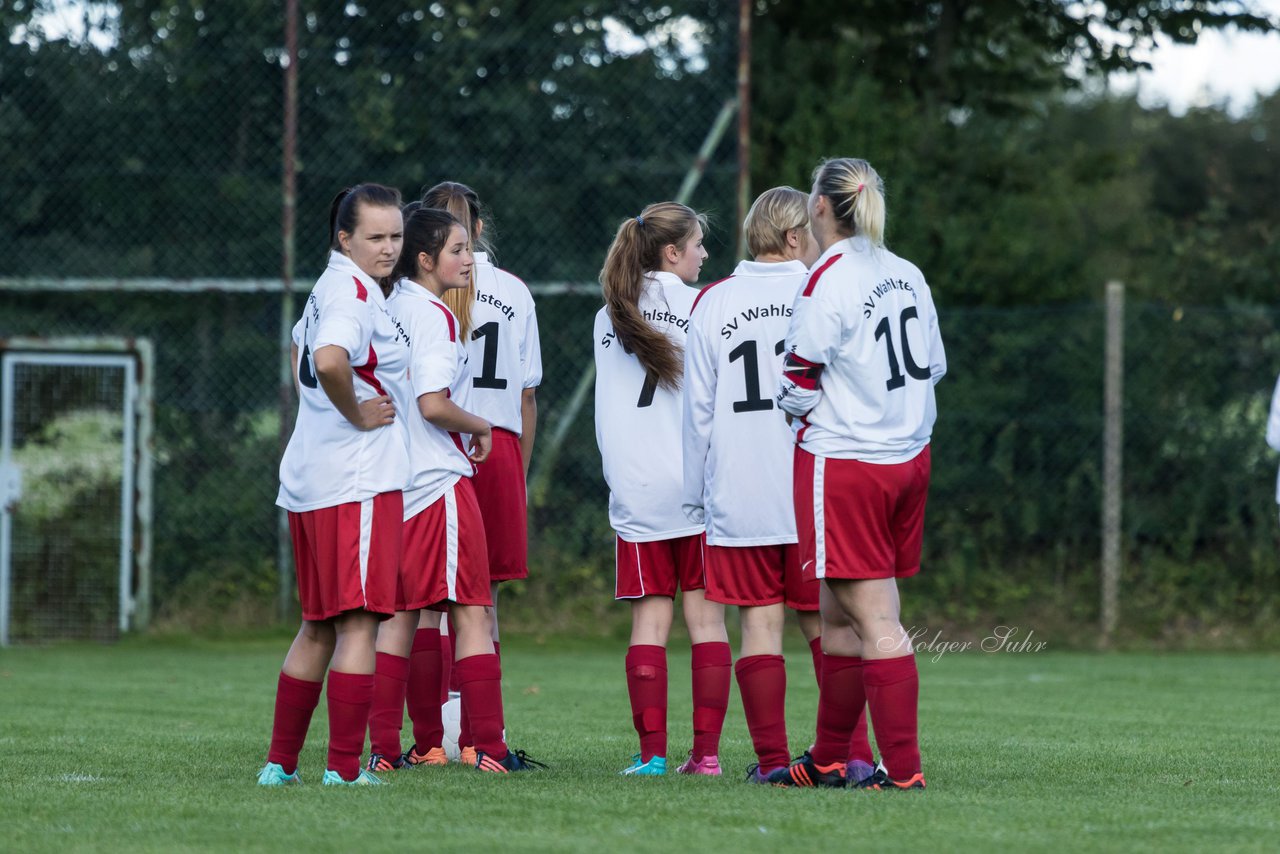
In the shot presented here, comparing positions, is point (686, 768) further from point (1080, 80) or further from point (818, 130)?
point (1080, 80)

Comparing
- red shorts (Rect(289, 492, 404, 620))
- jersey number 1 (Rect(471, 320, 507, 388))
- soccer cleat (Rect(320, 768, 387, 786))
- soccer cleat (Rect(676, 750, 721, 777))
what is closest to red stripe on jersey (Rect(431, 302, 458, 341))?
red shorts (Rect(289, 492, 404, 620))

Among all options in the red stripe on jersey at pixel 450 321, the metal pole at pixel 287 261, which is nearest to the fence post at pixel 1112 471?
the metal pole at pixel 287 261

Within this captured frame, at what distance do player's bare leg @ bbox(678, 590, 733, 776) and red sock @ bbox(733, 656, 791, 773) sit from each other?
0.59 feet

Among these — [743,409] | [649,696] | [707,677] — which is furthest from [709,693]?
[743,409]

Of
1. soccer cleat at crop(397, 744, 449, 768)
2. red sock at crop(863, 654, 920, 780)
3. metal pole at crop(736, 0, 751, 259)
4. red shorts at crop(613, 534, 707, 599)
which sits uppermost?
metal pole at crop(736, 0, 751, 259)

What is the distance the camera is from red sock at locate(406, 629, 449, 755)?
18.7 feet

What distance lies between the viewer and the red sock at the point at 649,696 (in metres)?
5.47

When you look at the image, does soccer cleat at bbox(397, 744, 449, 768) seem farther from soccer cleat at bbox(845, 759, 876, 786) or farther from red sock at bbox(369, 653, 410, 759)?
soccer cleat at bbox(845, 759, 876, 786)

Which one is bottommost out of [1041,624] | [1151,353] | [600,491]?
[1041,624]

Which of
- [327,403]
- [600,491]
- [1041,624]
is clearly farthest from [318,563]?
[1041,624]

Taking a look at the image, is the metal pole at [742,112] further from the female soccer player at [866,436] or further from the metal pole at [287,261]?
the female soccer player at [866,436]

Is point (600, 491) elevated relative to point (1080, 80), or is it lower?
lower

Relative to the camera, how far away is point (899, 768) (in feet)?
15.7

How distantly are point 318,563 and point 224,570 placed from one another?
7476mm
